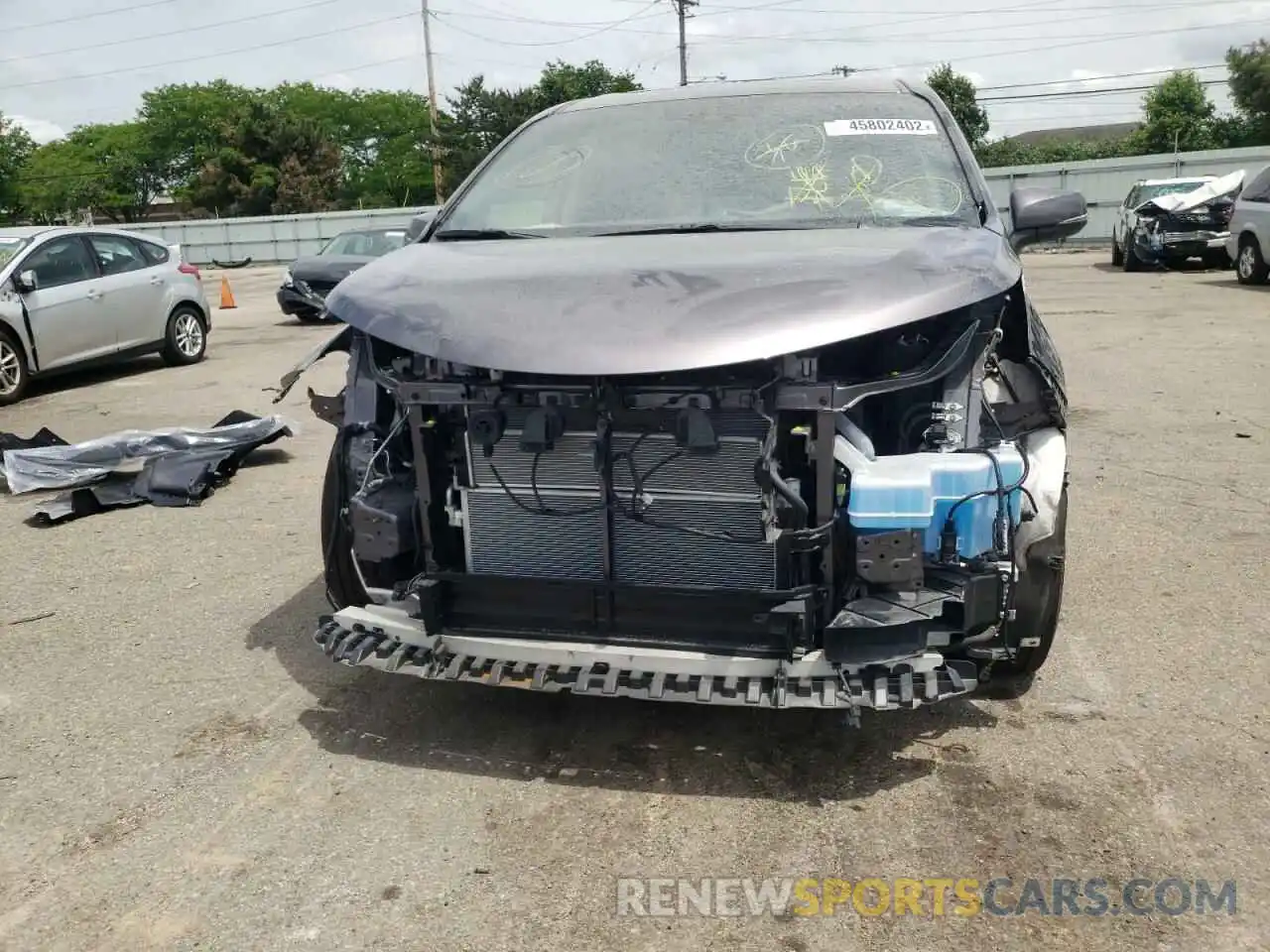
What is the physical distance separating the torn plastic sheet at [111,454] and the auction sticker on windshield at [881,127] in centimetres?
432

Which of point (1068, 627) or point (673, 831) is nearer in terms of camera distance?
point (673, 831)

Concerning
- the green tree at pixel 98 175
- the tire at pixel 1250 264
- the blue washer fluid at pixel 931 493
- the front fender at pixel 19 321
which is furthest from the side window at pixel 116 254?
the green tree at pixel 98 175

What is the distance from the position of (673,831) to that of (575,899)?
0.38 meters

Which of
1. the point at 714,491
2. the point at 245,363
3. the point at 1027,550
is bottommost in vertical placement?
the point at 245,363

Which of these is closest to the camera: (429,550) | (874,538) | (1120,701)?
(874,538)

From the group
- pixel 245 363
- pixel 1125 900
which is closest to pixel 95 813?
pixel 1125 900

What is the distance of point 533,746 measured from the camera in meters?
3.40

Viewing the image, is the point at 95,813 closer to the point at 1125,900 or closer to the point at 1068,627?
the point at 1125,900

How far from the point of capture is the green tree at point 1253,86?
5131 centimetres

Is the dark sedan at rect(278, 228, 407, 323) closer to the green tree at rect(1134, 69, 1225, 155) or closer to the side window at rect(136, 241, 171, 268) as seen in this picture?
the side window at rect(136, 241, 171, 268)

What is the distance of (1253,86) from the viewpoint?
5212 centimetres

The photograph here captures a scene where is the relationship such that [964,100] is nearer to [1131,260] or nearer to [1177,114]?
[1177,114]

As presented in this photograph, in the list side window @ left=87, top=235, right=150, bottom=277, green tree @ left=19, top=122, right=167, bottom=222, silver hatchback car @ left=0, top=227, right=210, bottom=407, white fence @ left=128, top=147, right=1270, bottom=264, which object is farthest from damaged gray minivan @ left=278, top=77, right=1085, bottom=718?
green tree @ left=19, top=122, right=167, bottom=222

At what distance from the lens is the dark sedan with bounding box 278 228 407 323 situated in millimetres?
17025
